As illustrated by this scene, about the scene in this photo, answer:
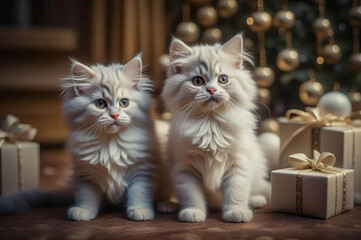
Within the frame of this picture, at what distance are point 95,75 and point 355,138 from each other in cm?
97

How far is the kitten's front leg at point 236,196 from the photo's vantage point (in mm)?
1320

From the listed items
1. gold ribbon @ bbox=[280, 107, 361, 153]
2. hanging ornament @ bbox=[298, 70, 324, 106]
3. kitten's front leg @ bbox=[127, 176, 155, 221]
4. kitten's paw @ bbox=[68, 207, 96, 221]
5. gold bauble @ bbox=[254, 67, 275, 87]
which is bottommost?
kitten's paw @ bbox=[68, 207, 96, 221]

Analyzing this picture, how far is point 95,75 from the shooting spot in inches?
54.6

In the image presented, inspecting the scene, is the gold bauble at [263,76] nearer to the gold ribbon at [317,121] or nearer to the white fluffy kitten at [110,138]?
the gold ribbon at [317,121]

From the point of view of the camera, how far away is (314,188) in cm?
136

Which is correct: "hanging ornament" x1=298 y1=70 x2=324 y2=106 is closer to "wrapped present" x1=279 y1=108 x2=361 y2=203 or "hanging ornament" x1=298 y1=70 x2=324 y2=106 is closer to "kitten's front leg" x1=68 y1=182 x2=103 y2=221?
"wrapped present" x1=279 y1=108 x2=361 y2=203

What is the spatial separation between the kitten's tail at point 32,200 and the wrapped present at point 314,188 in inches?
30.2

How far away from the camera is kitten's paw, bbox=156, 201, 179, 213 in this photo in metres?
1.48

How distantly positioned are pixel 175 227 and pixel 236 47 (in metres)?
0.60

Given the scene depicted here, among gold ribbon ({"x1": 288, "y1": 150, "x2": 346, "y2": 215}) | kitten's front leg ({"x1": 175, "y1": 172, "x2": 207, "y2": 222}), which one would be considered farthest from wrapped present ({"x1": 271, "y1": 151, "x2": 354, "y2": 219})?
kitten's front leg ({"x1": 175, "y1": 172, "x2": 207, "y2": 222})

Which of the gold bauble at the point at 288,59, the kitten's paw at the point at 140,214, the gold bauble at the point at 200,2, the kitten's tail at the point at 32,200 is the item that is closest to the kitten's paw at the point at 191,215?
the kitten's paw at the point at 140,214

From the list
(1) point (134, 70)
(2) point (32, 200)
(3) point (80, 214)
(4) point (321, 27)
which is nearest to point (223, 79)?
(1) point (134, 70)

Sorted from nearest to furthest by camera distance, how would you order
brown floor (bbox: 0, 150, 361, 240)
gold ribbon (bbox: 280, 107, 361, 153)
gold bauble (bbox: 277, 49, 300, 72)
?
brown floor (bbox: 0, 150, 361, 240) < gold ribbon (bbox: 280, 107, 361, 153) < gold bauble (bbox: 277, 49, 300, 72)

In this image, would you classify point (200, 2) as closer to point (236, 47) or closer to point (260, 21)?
point (260, 21)
